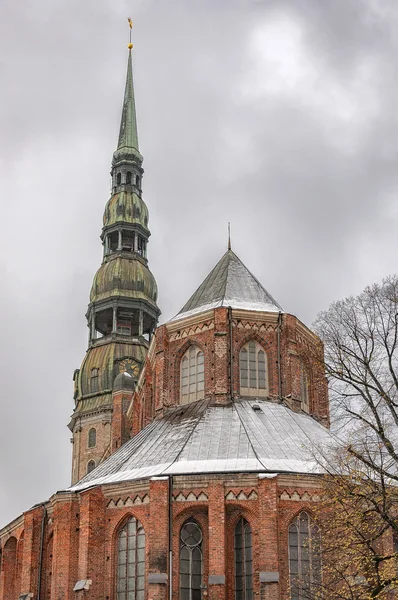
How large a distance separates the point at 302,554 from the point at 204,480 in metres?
4.47

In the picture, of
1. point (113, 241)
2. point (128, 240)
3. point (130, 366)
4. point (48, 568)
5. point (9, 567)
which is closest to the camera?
point (48, 568)

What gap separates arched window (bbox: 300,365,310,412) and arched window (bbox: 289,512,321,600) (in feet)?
30.8

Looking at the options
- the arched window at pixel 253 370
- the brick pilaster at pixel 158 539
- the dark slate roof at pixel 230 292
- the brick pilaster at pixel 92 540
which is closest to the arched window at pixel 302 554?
the brick pilaster at pixel 158 539

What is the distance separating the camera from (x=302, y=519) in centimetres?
3378

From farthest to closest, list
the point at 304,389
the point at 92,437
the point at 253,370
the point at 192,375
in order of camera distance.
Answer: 1. the point at 92,437
2. the point at 304,389
3. the point at 192,375
4. the point at 253,370

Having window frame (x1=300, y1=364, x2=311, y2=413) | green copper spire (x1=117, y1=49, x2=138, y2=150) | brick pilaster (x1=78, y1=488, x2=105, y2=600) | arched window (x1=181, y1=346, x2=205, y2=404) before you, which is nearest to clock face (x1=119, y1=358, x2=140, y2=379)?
green copper spire (x1=117, y1=49, x2=138, y2=150)

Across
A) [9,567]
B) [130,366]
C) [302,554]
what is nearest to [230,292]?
[302,554]

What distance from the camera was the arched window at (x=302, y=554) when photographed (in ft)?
108

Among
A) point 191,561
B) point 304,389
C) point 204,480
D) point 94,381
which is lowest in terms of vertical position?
point 191,561

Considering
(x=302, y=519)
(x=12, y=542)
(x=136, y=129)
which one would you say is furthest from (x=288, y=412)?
(x=136, y=129)

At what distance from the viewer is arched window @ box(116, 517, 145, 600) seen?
112 feet

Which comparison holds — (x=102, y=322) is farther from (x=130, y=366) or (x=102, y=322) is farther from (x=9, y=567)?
(x=9, y=567)

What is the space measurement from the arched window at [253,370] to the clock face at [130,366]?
80.2 feet

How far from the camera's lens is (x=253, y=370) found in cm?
4209
